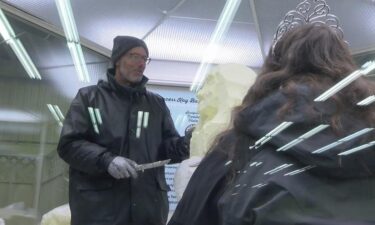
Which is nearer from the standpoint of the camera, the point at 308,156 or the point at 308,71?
the point at 308,156

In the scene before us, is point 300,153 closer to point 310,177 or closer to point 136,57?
point 310,177

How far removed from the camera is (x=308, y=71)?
909 mm

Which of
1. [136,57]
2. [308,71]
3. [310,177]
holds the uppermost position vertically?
[136,57]

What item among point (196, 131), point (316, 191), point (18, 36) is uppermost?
point (18, 36)

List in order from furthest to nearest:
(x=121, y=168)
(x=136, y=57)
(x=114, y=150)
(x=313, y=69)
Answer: (x=136, y=57)
(x=114, y=150)
(x=121, y=168)
(x=313, y=69)

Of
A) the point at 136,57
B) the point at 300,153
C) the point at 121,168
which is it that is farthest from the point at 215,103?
the point at 300,153

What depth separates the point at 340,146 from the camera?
30.5 inches

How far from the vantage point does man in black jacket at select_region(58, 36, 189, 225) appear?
157 cm

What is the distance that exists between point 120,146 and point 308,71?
0.87m

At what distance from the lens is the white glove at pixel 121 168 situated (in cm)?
150

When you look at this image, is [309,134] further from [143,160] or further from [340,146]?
[143,160]

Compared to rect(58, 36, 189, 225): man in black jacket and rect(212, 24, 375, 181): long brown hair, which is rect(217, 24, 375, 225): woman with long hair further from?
rect(58, 36, 189, 225): man in black jacket

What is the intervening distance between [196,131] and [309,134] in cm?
100

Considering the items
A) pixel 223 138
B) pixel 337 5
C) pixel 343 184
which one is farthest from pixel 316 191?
pixel 337 5
